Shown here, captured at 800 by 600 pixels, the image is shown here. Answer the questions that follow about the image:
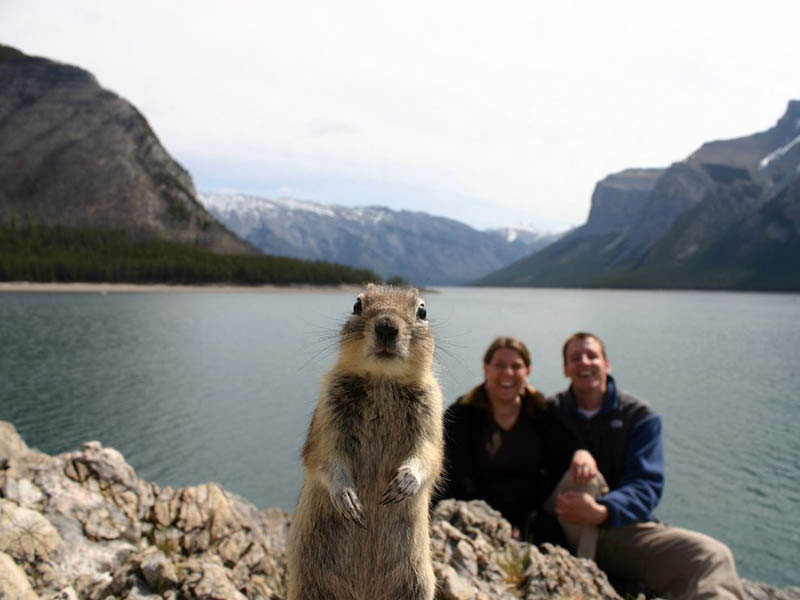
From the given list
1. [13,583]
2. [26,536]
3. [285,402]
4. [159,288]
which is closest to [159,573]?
[13,583]

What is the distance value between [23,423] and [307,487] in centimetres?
2682

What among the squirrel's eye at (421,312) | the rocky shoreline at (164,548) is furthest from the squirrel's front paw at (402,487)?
the rocky shoreline at (164,548)

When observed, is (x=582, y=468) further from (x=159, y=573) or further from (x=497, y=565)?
(x=159, y=573)

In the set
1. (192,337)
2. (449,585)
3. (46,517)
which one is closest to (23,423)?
(46,517)

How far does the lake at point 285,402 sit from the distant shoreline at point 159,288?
77544mm

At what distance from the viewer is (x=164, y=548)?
747 centimetres

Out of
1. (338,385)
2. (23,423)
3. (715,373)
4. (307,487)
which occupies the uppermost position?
(338,385)

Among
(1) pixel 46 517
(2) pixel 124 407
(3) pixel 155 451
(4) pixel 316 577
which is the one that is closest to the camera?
(4) pixel 316 577

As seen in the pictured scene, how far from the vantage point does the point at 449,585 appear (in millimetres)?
6020

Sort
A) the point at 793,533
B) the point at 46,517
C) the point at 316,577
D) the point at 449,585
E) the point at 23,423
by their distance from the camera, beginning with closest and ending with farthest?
the point at 316,577 → the point at 449,585 → the point at 46,517 → the point at 793,533 → the point at 23,423

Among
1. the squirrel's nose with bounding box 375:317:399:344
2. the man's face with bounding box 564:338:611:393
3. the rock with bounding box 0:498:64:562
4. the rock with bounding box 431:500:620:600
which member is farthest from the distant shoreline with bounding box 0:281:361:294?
the squirrel's nose with bounding box 375:317:399:344

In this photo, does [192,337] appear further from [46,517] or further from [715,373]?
[46,517]

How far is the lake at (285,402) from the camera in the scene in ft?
63.3

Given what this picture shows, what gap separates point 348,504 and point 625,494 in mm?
5329
